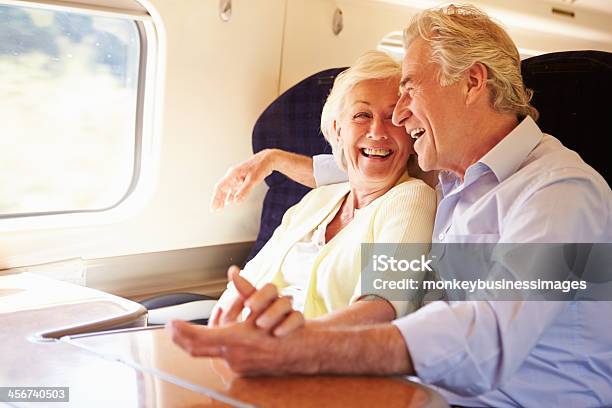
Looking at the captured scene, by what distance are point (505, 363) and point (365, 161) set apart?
0.94 meters

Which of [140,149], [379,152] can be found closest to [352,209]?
[379,152]

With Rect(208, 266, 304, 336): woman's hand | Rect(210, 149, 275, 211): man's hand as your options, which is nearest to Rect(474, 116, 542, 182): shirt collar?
Rect(208, 266, 304, 336): woman's hand

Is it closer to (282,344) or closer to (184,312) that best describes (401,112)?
(282,344)

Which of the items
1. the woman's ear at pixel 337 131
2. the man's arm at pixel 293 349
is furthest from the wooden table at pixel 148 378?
the woman's ear at pixel 337 131

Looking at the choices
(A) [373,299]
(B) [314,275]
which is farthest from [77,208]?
(A) [373,299]

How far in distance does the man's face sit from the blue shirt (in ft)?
0.32

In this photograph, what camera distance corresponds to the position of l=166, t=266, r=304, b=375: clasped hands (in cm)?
142

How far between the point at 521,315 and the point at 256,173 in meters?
1.29

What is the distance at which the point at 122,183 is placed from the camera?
300 cm

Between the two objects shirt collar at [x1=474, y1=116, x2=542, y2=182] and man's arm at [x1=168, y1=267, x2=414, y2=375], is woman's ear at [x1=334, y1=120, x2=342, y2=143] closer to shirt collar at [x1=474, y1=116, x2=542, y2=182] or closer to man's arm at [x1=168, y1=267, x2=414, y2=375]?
shirt collar at [x1=474, y1=116, x2=542, y2=182]

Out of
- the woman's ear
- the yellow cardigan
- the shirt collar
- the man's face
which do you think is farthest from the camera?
the woman's ear

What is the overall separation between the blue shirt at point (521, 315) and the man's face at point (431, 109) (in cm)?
10

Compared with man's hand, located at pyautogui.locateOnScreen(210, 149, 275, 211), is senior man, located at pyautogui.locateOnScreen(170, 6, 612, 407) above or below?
above

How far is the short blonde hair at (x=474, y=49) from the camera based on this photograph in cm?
200
